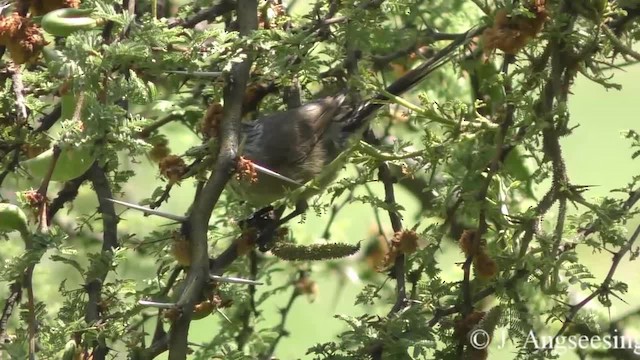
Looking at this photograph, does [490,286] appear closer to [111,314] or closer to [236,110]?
[236,110]

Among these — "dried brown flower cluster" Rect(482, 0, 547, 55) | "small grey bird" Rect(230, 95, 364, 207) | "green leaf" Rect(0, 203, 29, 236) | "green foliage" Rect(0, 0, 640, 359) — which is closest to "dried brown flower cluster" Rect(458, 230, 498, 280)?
"green foliage" Rect(0, 0, 640, 359)

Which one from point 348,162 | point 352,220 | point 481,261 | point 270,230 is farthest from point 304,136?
point 481,261

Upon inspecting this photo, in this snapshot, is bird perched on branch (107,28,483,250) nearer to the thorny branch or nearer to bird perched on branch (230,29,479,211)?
bird perched on branch (230,29,479,211)

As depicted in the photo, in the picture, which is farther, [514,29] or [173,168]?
[173,168]

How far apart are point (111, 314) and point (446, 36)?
36.3 inches

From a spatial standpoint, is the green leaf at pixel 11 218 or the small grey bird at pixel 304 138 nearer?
the green leaf at pixel 11 218

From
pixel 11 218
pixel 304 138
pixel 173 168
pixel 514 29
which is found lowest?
pixel 11 218

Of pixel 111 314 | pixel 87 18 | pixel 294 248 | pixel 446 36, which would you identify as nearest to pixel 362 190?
pixel 446 36

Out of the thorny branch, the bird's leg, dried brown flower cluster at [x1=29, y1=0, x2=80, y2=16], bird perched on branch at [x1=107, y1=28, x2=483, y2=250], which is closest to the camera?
the thorny branch

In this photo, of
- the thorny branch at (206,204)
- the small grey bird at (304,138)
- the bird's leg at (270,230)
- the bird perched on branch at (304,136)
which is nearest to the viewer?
the thorny branch at (206,204)

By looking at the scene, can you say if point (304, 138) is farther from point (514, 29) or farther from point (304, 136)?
point (514, 29)

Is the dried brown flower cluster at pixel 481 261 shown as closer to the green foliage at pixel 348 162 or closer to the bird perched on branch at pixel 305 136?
the green foliage at pixel 348 162

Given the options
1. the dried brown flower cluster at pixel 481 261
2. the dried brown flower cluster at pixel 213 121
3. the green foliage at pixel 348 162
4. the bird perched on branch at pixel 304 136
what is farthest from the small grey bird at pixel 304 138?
the dried brown flower cluster at pixel 481 261

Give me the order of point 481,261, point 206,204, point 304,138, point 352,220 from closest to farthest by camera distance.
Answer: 1. point 206,204
2. point 481,261
3. point 304,138
4. point 352,220
